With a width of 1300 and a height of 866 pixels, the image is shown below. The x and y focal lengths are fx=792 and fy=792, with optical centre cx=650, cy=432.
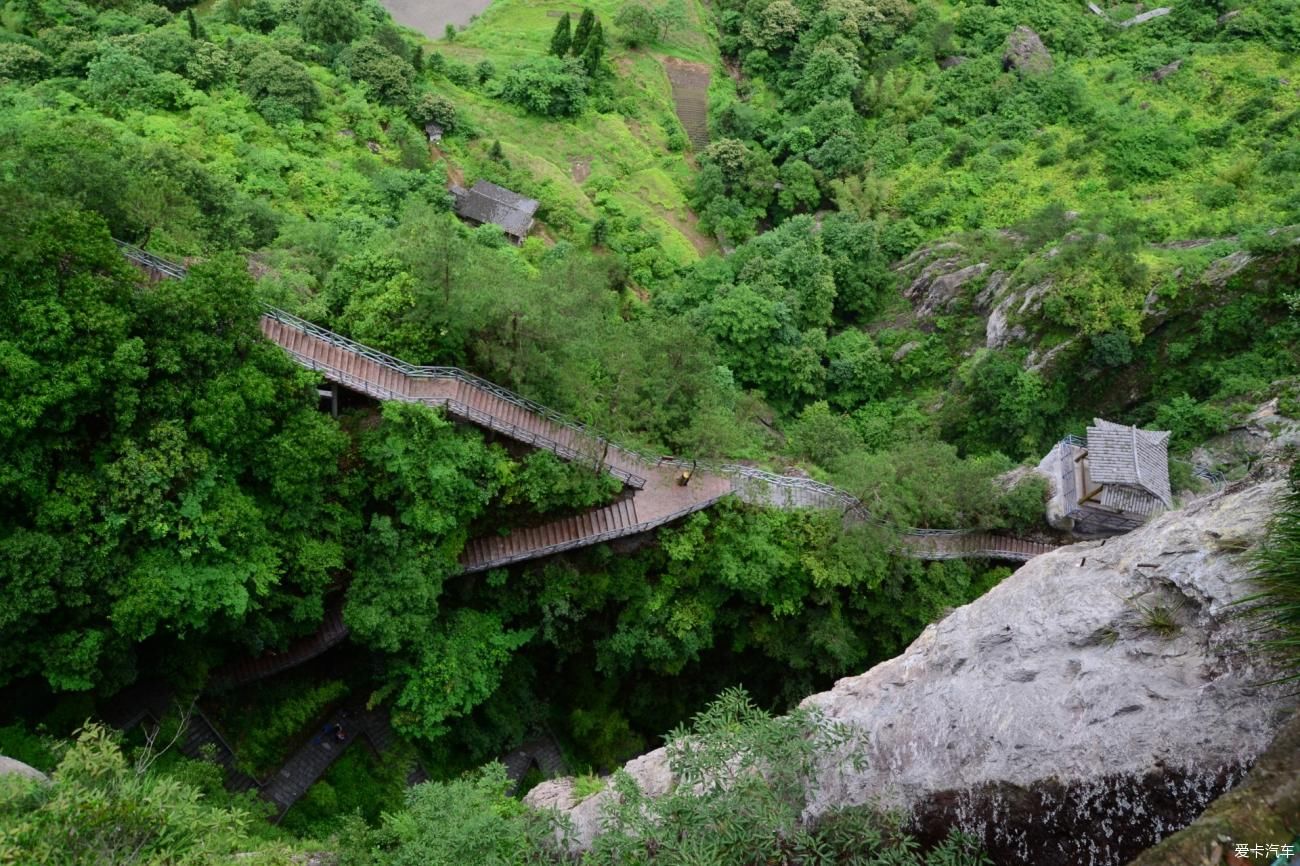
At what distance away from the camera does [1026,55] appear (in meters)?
67.9

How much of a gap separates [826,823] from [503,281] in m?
19.3

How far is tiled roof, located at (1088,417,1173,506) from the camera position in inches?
1204

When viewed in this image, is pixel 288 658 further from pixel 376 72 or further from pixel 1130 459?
pixel 376 72

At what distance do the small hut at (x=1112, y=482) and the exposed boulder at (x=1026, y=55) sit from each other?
47624mm

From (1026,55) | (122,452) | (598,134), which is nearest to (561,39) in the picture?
(598,134)

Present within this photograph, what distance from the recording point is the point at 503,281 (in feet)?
89.1

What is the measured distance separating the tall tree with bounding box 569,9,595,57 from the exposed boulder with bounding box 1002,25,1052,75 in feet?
117

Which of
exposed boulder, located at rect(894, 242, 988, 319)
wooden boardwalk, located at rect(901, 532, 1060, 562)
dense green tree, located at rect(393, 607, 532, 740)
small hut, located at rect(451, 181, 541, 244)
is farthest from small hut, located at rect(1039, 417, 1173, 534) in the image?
small hut, located at rect(451, 181, 541, 244)

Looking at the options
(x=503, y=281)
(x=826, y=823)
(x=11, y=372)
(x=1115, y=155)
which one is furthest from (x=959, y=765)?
(x=1115, y=155)

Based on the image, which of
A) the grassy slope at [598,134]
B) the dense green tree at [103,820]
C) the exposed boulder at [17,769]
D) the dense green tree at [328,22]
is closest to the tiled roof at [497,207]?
the grassy slope at [598,134]

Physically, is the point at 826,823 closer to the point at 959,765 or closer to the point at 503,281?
the point at 959,765

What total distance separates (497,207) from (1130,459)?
39.0 meters

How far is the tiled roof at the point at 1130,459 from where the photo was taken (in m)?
30.6

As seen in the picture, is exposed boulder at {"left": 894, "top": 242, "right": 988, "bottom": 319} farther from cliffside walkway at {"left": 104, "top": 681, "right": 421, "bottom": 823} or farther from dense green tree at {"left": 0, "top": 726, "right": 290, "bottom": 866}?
dense green tree at {"left": 0, "top": 726, "right": 290, "bottom": 866}
